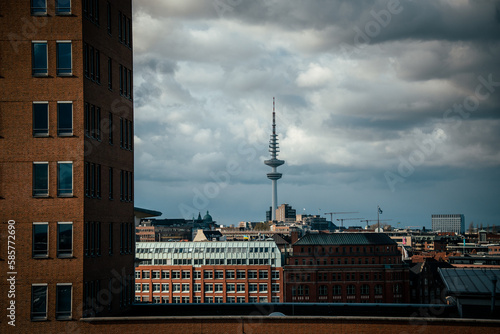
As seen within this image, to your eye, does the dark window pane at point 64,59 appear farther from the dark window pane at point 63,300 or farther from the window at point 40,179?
the dark window pane at point 63,300

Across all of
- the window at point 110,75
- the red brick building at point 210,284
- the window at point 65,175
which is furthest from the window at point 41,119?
the red brick building at point 210,284

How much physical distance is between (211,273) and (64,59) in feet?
403

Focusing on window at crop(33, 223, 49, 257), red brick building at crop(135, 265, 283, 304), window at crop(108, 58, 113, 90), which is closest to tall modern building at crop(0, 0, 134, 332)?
window at crop(33, 223, 49, 257)

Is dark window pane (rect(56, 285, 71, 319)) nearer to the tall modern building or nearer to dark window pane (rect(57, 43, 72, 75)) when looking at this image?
the tall modern building

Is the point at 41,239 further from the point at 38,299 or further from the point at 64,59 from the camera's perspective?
the point at 64,59

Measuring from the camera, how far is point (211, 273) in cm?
14900

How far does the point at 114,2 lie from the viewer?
114ft

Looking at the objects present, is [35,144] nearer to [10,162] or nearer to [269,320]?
[10,162]

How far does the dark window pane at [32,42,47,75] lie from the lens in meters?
29.9

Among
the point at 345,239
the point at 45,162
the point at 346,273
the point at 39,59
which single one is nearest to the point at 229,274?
the point at 346,273

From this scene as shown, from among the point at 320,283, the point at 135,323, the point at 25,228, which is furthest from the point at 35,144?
the point at 320,283

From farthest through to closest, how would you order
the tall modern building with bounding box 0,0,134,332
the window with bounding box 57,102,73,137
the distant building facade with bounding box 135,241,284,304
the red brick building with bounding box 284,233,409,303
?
the distant building facade with bounding box 135,241,284,304
the red brick building with bounding box 284,233,409,303
the window with bounding box 57,102,73,137
the tall modern building with bounding box 0,0,134,332

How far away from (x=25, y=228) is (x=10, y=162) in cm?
314

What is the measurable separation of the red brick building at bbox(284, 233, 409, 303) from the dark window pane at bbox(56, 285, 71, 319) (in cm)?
11898
